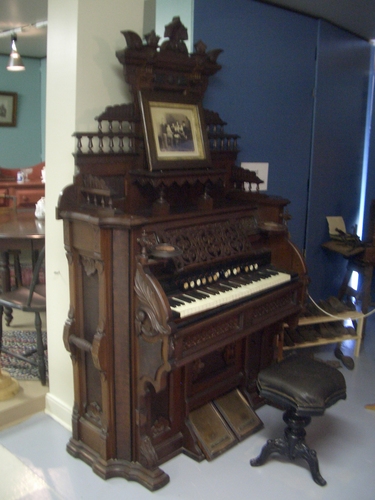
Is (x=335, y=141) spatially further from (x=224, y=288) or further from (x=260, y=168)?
(x=224, y=288)

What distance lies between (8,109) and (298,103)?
519 centimetres

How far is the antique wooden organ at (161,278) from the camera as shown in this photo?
211cm

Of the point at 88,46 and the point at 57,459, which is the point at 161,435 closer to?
the point at 57,459

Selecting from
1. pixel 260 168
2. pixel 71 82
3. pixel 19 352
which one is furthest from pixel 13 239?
pixel 260 168

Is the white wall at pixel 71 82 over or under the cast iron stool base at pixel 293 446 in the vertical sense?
over

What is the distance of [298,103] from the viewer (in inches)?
140

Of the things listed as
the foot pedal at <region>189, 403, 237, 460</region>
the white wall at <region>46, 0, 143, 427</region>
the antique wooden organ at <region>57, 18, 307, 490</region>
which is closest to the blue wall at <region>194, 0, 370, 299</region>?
the antique wooden organ at <region>57, 18, 307, 490</region>

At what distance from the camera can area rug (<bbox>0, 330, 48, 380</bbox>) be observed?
3070mm

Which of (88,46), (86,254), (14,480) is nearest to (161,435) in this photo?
(14,480)

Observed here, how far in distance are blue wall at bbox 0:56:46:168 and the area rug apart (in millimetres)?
4367

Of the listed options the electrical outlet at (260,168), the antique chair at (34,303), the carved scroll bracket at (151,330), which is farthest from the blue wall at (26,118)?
the carved scroll bracket at (151,330)

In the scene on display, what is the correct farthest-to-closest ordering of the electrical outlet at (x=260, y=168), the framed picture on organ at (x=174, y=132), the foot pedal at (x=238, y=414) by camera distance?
1. the electrical outlet at (x=260, y=168)
2. the foot pedal at (x=238, y=414)
3. the framed picture on organ at (x=174, y=132)

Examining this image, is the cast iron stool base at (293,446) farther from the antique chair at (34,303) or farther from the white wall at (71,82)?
the antique chair at (34,303)

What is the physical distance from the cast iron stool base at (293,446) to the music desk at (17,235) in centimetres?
177
